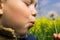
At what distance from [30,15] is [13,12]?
0.25 ft

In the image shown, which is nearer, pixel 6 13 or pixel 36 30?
pixel 6 13

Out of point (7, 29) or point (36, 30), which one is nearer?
point (7, 29)

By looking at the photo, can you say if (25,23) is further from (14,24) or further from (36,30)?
(36,30)

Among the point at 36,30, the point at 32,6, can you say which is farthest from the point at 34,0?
the point at 36,30

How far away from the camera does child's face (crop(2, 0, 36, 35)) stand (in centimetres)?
109

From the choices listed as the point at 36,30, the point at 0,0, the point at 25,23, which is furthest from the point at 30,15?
the point at 36,30

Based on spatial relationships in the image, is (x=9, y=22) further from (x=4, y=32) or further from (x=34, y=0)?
(x=34, y=0)

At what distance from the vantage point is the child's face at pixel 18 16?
109cm

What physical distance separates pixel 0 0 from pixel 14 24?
0.12 metres

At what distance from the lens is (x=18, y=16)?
1.10 m

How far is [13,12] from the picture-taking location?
43.3 inches

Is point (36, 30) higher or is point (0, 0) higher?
point (0, 0)

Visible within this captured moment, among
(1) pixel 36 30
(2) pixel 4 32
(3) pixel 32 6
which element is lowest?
(1) pixel 36 30

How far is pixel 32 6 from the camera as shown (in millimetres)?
1132
